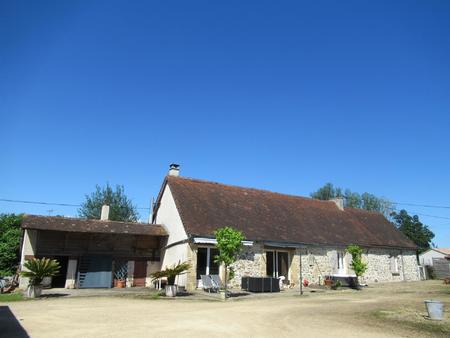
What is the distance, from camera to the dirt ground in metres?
8.07

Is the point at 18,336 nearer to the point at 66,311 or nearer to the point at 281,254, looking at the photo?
the point at 66,311

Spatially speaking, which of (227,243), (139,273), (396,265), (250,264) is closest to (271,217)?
(250,264)

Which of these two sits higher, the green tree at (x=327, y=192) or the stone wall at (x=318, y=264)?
the green tree at (x=327, y=192)

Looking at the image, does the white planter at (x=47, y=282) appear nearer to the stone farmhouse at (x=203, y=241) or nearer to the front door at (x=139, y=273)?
the stone farmhouse at (x=203, y=241)

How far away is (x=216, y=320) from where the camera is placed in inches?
382

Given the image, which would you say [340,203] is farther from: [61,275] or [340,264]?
[61,275]

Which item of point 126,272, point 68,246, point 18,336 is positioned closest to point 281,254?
point 126,272

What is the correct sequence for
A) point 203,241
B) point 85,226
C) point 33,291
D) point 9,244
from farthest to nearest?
point 9,244, point 85,226, point 203,241, point 33,291

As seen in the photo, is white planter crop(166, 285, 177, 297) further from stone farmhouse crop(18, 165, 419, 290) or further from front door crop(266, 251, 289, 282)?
front door crop(266, 251, 289, 282)

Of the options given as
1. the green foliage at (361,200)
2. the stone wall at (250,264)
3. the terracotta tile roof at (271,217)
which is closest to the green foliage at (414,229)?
the green foliage at (361,200)

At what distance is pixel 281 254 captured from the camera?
2227 centimetres

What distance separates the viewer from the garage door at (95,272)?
1978 cm

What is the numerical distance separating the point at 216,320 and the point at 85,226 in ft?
40.7

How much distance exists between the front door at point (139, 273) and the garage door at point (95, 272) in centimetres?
145
